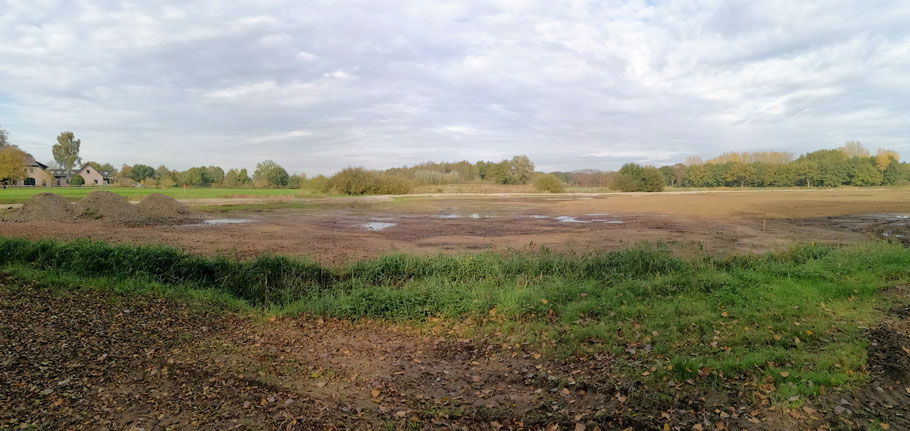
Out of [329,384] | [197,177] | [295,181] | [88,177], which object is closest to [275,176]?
[295,181]

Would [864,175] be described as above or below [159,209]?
above

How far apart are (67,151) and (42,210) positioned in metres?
94.0

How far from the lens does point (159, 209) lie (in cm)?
2397

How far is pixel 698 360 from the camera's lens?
18.4 feet

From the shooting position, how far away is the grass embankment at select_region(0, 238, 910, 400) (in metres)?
5.75

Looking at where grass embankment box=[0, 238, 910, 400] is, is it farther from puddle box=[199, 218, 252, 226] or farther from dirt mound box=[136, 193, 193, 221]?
dirt mound box=[136, 193, 193, 221]

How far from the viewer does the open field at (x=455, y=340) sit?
467cm

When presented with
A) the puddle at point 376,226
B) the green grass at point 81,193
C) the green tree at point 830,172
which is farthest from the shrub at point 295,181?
the green tree at point 830,172

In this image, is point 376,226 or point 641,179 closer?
point 376,226

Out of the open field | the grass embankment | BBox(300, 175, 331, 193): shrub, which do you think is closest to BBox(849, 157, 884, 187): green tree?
BBox(300, 175, 331, 193): shrub

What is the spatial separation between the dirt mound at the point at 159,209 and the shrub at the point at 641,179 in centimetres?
6137

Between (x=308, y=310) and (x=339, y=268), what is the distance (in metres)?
2.89

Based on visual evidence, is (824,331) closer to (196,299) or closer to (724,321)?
(724,321)

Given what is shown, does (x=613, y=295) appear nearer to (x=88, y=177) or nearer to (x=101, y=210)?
(x=101, y=210)
